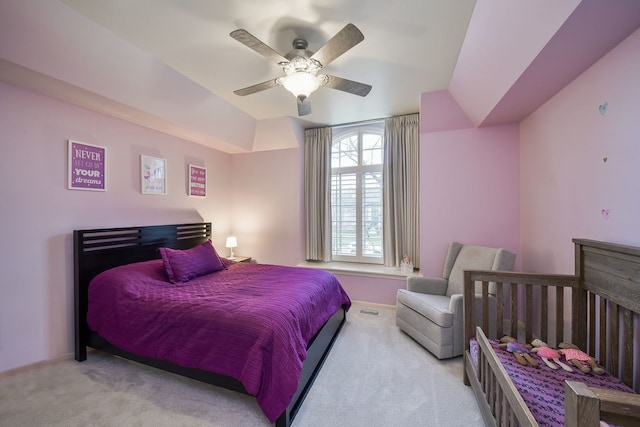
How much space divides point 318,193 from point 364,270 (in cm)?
148

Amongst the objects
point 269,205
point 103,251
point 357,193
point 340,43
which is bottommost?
point 103,251

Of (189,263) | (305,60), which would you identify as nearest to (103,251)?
(189,263)

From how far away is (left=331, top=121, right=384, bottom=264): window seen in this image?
3971mm

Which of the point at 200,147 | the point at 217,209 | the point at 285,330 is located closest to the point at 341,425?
the point at 285,330

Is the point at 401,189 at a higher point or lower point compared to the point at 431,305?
higher

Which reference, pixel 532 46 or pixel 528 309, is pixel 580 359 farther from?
pixel 532 46

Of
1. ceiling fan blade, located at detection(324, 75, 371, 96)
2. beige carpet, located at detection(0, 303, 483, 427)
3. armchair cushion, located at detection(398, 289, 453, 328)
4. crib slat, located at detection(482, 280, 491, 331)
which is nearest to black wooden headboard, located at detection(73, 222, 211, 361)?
beige carpet, located at detection(0, 303, 483, 427)

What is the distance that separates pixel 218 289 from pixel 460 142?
3293 mm

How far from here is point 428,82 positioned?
110 inches

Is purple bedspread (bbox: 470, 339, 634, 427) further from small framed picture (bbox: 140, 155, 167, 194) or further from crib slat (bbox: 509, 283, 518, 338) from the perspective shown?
small framed picture (bbox: 140, 155, 167, 194)

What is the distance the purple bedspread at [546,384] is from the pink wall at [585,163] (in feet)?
2.63

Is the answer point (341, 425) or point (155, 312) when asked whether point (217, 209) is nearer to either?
point (155, 312)

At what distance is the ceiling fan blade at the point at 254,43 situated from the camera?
5.07 feet

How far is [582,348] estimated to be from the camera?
170 cm
